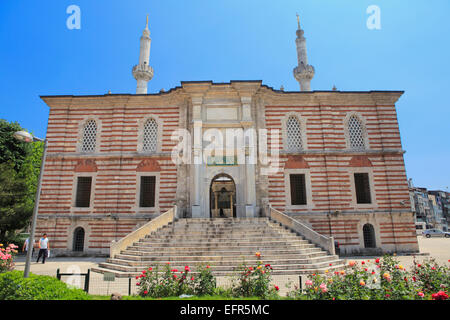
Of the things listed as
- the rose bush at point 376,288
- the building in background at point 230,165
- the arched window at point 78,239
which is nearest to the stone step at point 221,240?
the building in background at point 230,165

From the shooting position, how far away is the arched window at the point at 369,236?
16.5 metres

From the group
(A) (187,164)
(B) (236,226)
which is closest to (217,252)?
(B) (236,226)

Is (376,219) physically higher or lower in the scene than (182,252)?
higher

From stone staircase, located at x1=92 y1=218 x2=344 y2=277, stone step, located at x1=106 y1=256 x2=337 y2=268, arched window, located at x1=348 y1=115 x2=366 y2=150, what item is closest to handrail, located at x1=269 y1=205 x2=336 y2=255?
stone staircase, located at x1=92 y1=218 x2=344 y2=277

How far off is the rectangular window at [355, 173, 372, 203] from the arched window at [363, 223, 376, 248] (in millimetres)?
1663

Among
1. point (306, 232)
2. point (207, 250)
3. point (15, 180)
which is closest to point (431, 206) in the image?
point (306, 232)

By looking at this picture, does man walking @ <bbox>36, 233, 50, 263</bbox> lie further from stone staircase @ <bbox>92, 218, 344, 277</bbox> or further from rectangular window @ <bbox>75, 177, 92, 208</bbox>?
stone staircase @ <bbox>92, 218, 344, 277</bbox>

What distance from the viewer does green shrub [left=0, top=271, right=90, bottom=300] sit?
4859 mm

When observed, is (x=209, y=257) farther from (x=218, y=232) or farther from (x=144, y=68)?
(x=144, y=68)

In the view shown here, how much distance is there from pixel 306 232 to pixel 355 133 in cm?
931

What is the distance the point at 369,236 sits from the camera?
54.8 feet
